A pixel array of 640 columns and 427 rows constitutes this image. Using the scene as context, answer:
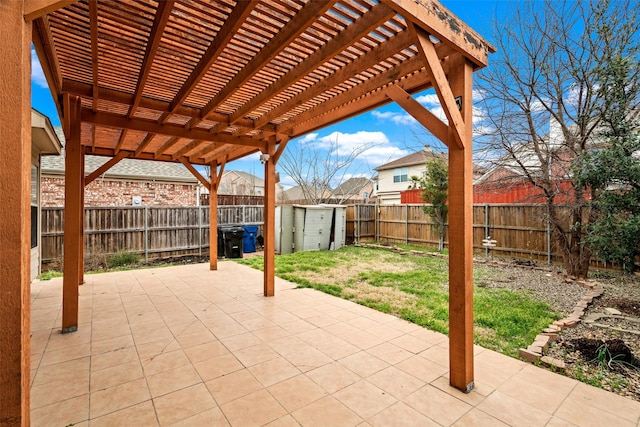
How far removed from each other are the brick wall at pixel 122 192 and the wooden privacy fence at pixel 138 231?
7.42 ft

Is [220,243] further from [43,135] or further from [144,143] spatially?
[43,135]

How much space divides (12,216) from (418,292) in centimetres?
489

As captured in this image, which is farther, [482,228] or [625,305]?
[482,228]

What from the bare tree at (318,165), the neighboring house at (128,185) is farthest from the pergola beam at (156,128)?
the bare tree at (318,165)

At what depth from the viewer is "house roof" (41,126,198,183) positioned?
1002cm

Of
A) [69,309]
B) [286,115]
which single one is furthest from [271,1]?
[69,309]

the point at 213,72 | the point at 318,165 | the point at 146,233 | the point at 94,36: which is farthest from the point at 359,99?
the point at 318,165

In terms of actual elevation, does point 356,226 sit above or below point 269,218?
below

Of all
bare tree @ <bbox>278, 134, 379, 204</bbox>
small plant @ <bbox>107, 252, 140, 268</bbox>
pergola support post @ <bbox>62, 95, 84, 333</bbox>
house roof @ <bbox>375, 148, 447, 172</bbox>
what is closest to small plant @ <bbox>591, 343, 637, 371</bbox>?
pergola support post @ <bbox>62, 95, 84, 333</bbox>

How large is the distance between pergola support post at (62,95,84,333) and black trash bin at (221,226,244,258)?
5.29m

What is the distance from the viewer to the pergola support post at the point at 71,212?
3486mm

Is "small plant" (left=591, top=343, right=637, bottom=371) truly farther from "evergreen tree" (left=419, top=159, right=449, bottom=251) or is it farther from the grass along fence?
"evergreen tree" (left=419, top=159, right=449, bottom=251)

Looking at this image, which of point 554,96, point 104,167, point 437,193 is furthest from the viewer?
point 437,193

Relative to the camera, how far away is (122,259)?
7805 millimetres
